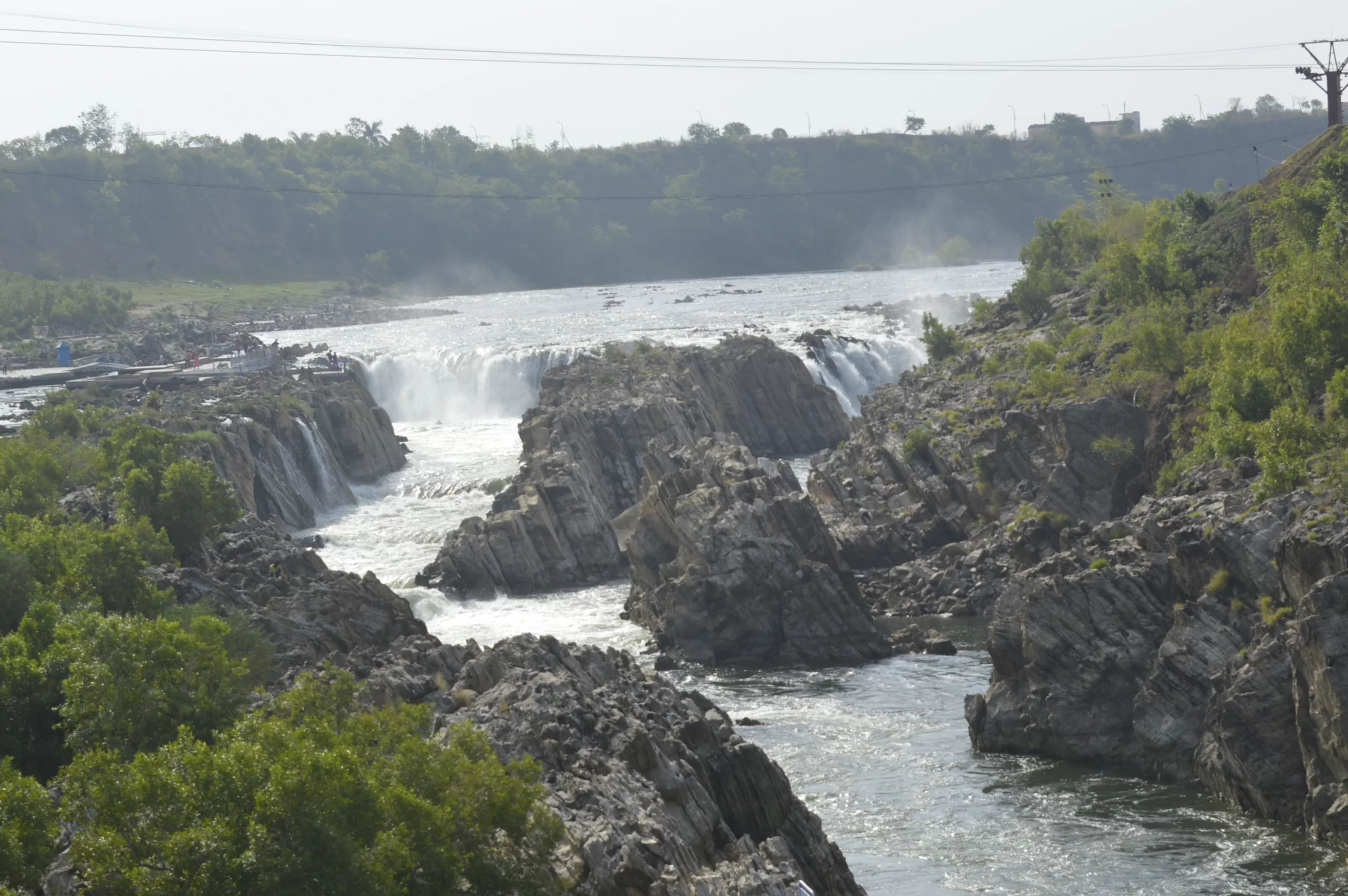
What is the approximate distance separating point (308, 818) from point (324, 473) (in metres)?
72.5

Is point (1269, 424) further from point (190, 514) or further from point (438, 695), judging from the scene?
point (190, 514)

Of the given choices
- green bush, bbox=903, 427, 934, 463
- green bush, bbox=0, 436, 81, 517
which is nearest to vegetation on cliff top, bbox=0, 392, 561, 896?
green bush, bbox=0, 436, 81, 517

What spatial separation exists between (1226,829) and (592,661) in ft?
54.7

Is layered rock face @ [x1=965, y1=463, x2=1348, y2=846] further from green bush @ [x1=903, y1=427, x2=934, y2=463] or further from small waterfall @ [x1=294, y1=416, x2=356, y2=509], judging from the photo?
small waterfall @ [x1=294, y1=416, x2=356, y2=509]

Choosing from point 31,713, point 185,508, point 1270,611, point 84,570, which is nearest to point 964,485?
point 1270,611

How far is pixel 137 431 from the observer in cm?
7644

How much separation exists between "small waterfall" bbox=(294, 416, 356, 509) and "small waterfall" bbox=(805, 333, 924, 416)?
33.7 metres

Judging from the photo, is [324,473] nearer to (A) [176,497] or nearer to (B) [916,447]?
(A) [176,497]

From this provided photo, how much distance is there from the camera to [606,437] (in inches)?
3548

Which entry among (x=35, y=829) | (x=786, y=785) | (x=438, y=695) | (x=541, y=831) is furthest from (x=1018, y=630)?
(x=35, y=829)

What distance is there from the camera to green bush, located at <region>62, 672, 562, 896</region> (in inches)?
1027

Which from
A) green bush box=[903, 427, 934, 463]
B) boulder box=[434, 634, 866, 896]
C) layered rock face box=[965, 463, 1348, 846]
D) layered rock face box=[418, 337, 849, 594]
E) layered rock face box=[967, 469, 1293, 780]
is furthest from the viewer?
green bush box=[903, 427, 934, 463]

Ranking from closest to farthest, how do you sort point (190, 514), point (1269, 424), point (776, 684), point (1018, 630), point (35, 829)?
point (35, 829) < point (1018, 630) < point (1269, 424) < point (776, 684) < point (190, 514)

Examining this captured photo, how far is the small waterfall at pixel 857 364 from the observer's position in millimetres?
117188
